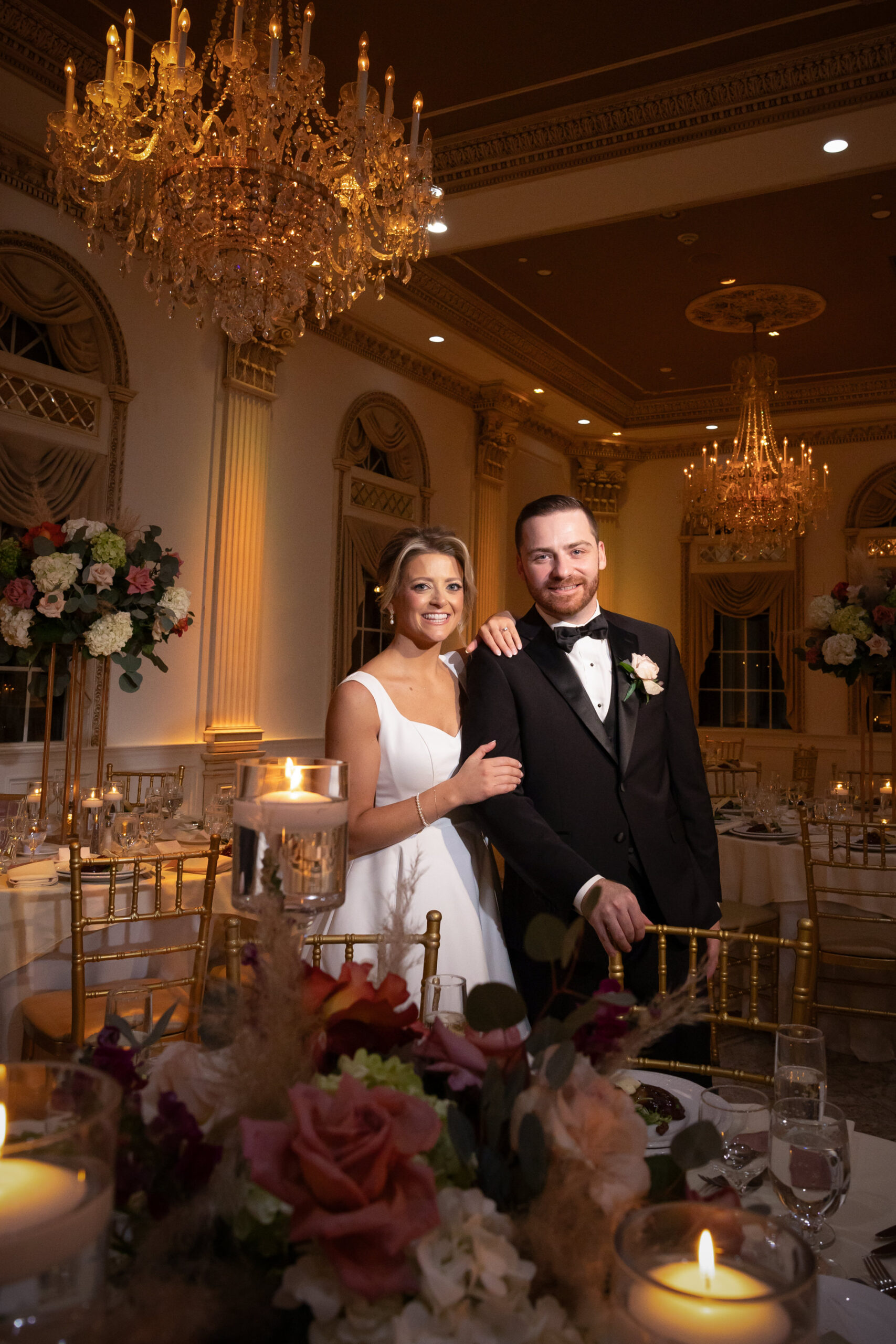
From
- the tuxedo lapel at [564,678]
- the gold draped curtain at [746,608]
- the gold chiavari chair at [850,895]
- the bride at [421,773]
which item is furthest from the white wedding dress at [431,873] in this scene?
the gold draped curtain at [746,608]

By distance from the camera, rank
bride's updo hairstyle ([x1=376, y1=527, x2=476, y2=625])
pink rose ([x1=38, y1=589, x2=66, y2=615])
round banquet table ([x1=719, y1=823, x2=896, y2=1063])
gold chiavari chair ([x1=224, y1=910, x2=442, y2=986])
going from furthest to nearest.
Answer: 1. round banquet table ([x1=719, y1=823, x2=896, y2=1063])
2. pink rose ([x1=38, y1=589, x2=66, y2=615])
3. bride's updo hairstyle ([x1=376, y1=527, x2=476, y2=625])
4. gold chiavari chair ([x1=224, y1=910, x2=442, y2=986])

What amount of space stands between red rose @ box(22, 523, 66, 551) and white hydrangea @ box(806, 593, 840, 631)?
3.73 m

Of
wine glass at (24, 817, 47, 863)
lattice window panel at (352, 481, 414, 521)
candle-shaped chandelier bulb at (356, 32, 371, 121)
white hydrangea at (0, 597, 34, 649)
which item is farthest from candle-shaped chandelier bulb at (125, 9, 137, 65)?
lattice window panel at (352, 481, 414, 521)

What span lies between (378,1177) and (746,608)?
1102 cm

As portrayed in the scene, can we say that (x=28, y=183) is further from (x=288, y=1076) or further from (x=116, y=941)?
(x=288, y=1076)

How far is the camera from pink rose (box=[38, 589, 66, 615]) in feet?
11.3

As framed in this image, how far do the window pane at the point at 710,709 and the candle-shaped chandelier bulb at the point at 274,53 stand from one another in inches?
353

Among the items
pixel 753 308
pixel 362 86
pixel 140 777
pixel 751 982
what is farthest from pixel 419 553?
pixel 753 308

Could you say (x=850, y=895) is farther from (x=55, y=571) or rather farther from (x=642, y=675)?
(x=55, y=571)

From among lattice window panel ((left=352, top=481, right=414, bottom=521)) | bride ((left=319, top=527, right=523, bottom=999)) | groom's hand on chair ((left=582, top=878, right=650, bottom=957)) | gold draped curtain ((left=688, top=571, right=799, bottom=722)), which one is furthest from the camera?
gold draped curtain ((left=688, top=571, right=799, bottom=722))

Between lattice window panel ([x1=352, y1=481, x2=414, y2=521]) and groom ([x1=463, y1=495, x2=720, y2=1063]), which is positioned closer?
groom ([x1=463, y1=495, x2=720, y2=1063])

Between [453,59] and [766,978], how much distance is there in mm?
5009

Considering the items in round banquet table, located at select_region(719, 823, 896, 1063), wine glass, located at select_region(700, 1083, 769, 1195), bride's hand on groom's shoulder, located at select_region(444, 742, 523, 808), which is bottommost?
round banquet table, located at select_region(719, 823, 896, 1063)

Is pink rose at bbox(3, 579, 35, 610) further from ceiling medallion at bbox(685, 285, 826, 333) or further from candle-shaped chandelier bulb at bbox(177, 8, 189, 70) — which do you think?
ceiling medallion at bbox(685, 285, 826, 333)
